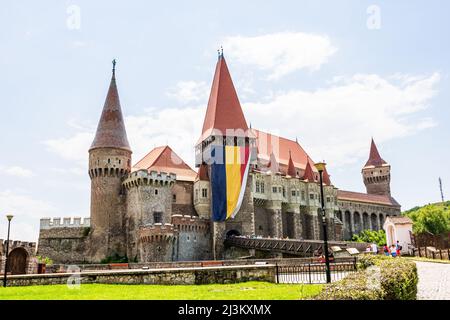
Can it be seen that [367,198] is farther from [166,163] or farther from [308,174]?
[166,163]

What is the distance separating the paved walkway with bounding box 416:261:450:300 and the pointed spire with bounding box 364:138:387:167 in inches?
2654

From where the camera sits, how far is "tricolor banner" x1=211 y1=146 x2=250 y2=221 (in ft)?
155

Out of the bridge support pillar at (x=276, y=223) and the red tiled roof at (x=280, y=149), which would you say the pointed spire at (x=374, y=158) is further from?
the bridge support pillar at (x=276, y=223)

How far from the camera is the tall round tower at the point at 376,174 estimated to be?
273 ft

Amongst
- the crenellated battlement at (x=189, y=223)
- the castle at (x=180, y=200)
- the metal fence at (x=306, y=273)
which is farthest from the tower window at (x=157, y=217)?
the metal fence at (x=306, y=273)

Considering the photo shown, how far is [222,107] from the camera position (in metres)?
53.9

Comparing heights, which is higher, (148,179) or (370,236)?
(148,179)

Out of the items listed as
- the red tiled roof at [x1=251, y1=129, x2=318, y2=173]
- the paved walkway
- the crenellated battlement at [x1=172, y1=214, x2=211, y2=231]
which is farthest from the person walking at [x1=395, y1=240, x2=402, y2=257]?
the red tiled roof at [x1=251, y1=129, x2=318, y2=173]

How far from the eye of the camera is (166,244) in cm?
4050

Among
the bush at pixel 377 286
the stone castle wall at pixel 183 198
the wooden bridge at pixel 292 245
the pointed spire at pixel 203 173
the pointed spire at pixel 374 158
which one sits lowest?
the bush at pixel 377 286

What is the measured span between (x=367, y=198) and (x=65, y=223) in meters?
51.6

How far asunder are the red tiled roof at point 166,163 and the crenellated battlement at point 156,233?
9060mm

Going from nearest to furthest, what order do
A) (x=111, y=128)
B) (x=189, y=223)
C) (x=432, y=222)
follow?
(x=111, y=128) < (x=189, y=223) < (x=432, y=222)

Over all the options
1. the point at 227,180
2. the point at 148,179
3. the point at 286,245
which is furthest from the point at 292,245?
the point at 148,179
